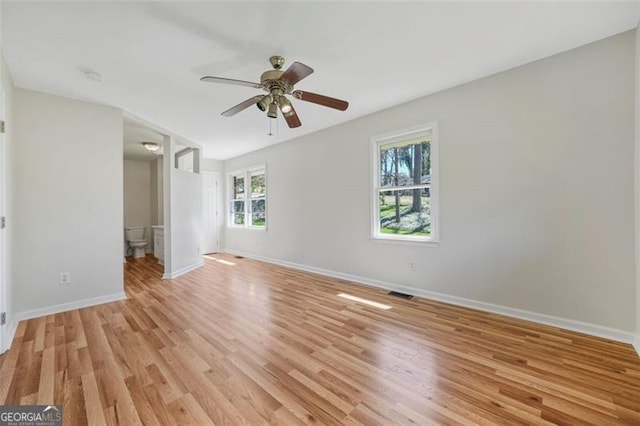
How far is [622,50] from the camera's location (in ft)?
7.43

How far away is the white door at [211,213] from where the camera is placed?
6.89 metres

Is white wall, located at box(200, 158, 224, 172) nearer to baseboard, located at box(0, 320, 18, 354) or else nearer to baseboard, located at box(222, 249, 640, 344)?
baseboard, located at box(222, 249, 640, 344)

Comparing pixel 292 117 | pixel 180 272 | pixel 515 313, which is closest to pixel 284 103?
pixel 292 117

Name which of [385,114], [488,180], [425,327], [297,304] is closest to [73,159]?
[297,304]

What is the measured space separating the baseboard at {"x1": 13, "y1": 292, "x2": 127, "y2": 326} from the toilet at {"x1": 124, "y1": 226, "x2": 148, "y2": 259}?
3.25 m

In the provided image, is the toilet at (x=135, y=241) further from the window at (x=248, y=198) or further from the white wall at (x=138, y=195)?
the window at (x=248, y=198)

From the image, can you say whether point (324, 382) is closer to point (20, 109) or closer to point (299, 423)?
point (299, 423)

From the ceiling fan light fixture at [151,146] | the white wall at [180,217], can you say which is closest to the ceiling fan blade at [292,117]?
the white wall at [180,217]

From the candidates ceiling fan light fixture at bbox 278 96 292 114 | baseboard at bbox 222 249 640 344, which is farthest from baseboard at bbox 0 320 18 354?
baseboard at bbox 222 249 640 344

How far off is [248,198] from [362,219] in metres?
3.48

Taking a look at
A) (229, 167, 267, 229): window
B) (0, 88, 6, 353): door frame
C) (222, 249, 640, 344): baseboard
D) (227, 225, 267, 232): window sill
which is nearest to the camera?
(0, 88, 6, 353): door frame

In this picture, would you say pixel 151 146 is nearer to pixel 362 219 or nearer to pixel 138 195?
pixel 138 195

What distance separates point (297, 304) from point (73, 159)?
3.29m
